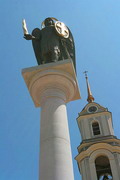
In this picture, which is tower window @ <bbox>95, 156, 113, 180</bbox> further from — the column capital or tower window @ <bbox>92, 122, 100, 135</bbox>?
the column capital

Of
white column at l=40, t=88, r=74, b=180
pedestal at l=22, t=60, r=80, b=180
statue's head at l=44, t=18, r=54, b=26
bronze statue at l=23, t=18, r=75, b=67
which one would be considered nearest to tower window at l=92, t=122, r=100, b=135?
bronze statue at l=23, t=18, r=75, b=67

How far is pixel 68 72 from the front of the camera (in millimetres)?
8617

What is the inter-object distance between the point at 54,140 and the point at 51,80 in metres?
2.12

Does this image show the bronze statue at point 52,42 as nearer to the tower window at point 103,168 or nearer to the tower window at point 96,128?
the tower window at point 103,168

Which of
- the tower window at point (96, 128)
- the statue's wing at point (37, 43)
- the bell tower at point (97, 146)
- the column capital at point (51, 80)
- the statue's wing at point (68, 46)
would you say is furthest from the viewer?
the tower window at point (96, 128)

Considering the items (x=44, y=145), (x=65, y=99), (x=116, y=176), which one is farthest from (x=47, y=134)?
(x=116, y=176)

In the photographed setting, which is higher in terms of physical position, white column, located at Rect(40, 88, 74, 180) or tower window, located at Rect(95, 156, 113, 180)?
tower window, located at Rect(95, 156, 113, 180)

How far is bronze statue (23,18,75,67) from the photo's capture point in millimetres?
9500

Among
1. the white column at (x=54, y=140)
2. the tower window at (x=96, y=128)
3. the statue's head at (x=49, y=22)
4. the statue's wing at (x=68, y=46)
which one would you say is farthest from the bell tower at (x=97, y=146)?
the white column at (x=54, y=140)

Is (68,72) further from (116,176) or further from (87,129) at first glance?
(87,129)

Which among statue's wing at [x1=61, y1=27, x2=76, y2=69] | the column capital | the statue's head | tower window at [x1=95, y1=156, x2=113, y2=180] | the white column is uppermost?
tower window at [x1=95, y1=156, x2=113, y2=180]

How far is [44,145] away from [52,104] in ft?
4.35

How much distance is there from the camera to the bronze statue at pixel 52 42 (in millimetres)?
9500

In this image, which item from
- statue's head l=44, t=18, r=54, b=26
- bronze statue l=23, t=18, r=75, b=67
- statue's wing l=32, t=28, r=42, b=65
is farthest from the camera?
statue's head l=44, t=18, r=54, b=26
